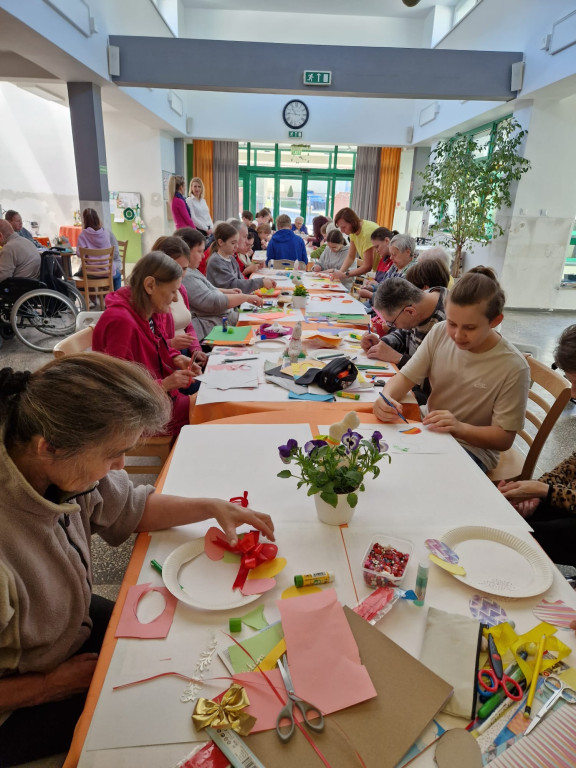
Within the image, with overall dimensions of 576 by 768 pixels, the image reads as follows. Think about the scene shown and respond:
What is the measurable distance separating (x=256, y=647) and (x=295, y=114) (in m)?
11.5

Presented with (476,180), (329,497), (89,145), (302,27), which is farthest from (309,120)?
(329,497)

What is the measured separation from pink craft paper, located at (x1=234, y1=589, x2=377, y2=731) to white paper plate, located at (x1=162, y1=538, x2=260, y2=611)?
11 cm

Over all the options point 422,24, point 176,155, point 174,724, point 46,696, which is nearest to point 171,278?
point 46,696

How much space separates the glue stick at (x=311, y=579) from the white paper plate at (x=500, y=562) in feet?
0.90

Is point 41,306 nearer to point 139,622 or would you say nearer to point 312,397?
point 312,397

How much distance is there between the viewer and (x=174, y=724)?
73 cm

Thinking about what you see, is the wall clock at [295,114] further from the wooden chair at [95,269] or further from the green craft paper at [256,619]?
the green craft paper at [256,619]

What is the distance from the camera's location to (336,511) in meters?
1.17

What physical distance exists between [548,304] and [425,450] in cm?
706

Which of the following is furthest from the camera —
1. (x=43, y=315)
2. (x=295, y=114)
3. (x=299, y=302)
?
(x=295, y=114)

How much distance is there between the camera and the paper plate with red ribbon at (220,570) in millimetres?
949

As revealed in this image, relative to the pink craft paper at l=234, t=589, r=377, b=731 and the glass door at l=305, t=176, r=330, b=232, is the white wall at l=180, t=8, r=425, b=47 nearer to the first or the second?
the glass door at l=305, t=176, r=330, b=232

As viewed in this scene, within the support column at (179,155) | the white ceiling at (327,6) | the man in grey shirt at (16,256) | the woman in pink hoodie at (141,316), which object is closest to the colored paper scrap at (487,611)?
the woman in pink hoodie at (141,316)

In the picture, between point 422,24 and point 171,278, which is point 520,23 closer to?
point 422,24
